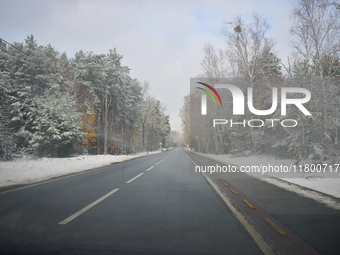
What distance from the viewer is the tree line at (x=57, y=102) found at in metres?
22.3

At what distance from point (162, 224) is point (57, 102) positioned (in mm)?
23303

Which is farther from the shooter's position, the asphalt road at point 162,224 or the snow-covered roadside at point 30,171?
the snow-covered roadside at point 30,171

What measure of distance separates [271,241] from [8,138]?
2005 centimetres

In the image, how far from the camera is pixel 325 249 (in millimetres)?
2812

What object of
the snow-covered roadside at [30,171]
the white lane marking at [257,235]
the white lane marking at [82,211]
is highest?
the white lane marking at [257,235]

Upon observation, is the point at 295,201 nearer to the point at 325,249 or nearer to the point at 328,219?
the point at 328,219

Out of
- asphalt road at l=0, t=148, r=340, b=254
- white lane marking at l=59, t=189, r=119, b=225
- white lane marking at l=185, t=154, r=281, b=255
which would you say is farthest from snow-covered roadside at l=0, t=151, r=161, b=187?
white lane marking at l=185, t=154, r=281, b=255

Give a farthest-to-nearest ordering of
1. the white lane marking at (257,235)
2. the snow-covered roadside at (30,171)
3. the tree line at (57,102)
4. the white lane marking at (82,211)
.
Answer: the tree line at (57,102) < the snow-covered roadside at (30,171) < the white lane marking at (82,211) < the white lane marking at (257,235)

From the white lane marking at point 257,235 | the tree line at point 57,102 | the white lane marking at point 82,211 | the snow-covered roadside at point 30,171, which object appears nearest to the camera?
the white lane marking at point 257,235

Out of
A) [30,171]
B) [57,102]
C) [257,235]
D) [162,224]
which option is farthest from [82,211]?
[57,102]

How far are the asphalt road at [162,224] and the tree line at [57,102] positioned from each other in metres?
15.8

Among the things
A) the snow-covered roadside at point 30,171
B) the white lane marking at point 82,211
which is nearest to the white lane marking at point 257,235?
the white lane marking at point 82,211

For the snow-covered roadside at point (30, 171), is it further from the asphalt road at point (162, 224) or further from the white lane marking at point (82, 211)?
the white lane marking at point (82, 211)

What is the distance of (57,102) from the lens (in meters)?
23.0
